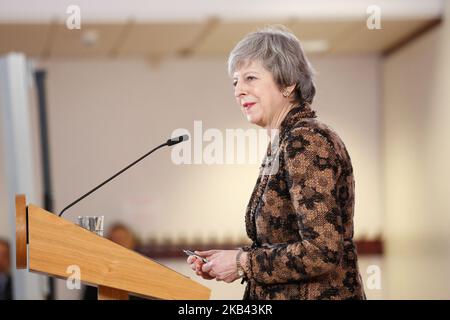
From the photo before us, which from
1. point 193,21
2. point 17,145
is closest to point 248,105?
point 17,145

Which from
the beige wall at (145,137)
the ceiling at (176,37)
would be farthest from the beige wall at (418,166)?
the beige wall at (145,137)

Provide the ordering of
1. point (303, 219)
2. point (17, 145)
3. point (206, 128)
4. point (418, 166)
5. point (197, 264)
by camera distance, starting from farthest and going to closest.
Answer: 1. point (206, 128)
2. point (418, 166)
3. point (17, 145)
4. point (197, 264)
5. point (303, 219)

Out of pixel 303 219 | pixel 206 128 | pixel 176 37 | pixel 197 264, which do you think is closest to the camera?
pixel 303 219

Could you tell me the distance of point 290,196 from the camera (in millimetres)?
1647

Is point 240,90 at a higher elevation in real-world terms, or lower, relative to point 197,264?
higher

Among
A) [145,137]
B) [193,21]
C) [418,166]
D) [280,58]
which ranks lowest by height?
[280,58]

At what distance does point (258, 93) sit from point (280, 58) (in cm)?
9

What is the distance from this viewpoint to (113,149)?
5930 millimetres

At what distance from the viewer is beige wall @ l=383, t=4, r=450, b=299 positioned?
502 cm

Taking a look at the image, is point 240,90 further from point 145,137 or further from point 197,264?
point 145,137

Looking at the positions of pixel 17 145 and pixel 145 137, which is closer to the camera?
pixel 17 145

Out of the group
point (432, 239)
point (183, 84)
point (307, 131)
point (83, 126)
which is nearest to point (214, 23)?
point (183, 84)

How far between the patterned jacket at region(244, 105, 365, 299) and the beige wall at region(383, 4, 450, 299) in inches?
135
